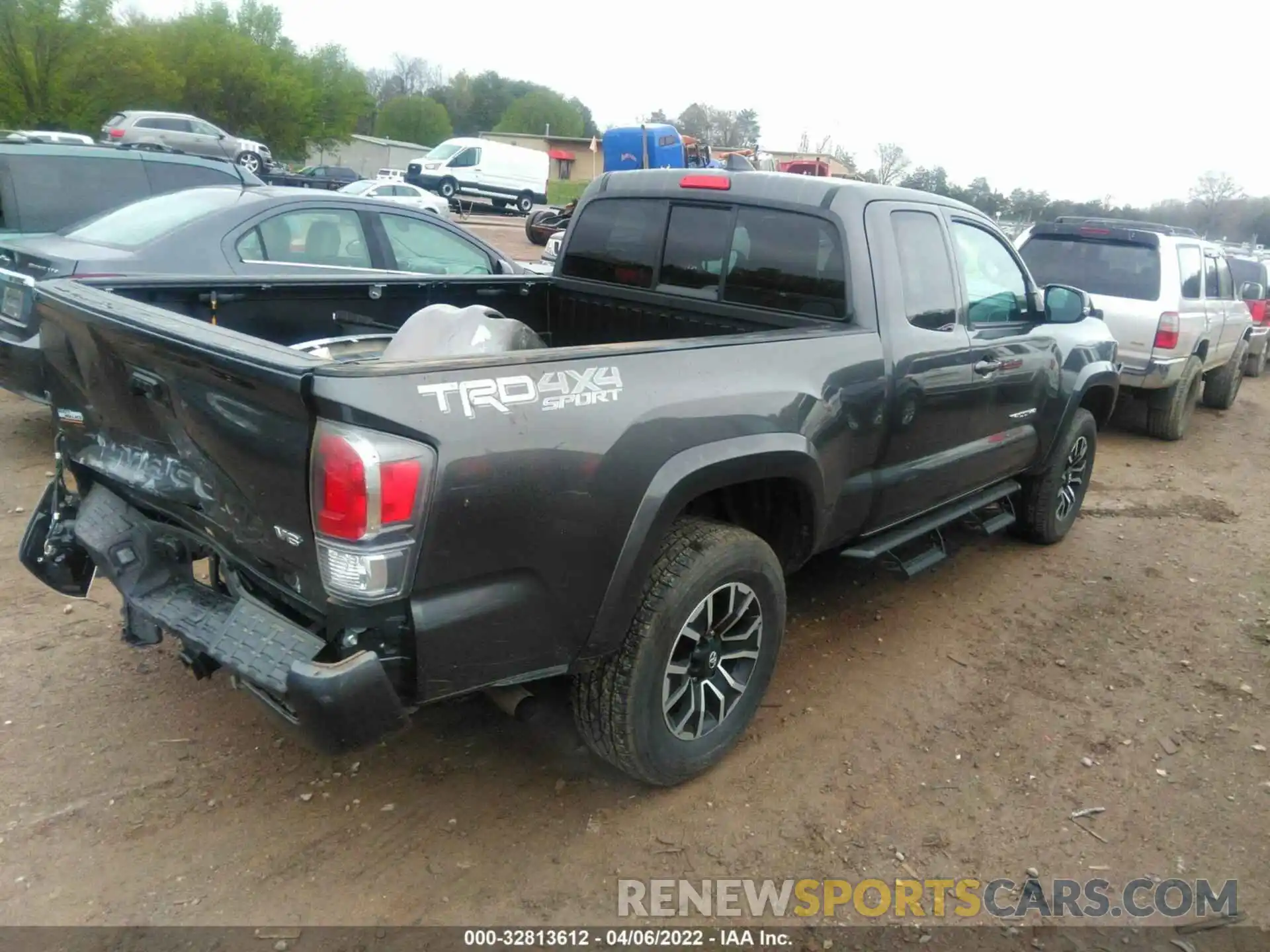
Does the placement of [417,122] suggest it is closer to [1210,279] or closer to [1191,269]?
[1210,279]

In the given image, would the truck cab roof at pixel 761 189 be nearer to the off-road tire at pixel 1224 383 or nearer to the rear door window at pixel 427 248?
the rear door window at pixel 427 248

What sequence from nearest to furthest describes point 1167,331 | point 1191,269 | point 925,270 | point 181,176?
1. point 925,270
2. point 181,176
3. point 1167,331
4. point 1191,269

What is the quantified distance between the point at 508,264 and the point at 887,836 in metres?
5.34

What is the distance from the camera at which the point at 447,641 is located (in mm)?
2299

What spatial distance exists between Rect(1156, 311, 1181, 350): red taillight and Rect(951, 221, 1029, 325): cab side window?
163 inches

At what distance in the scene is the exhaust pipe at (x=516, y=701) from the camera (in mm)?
2721

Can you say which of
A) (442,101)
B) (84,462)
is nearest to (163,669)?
(84,462)

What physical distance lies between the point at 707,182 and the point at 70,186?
19.2 ft

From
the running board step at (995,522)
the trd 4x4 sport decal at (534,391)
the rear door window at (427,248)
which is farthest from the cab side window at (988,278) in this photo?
the rear door window at (427,248)

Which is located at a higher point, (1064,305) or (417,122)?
(417,122)

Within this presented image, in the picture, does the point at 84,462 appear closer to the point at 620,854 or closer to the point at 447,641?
the point at 447,641

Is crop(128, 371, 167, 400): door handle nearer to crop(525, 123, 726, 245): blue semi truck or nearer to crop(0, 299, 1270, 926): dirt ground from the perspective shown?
crop(0, 299, 1270, 926): dirt ground

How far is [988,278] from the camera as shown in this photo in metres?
4.40

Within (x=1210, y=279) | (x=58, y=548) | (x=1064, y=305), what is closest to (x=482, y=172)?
(x=1210, y=279)
